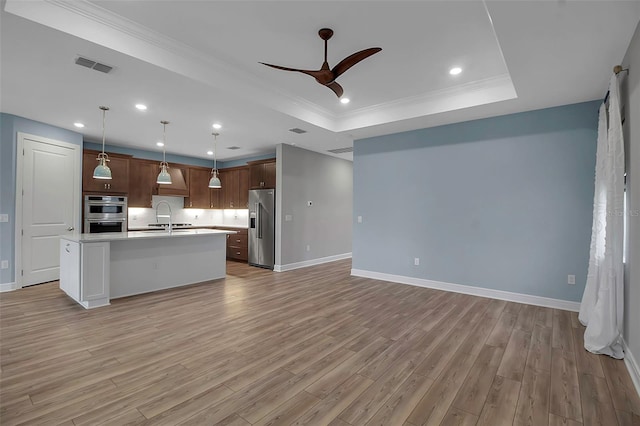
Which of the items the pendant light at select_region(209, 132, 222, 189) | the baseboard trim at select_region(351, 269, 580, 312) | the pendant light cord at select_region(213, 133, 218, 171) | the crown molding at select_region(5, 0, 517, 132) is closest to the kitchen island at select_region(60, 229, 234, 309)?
the pendant light at select_region(209, 132, 222, 189)

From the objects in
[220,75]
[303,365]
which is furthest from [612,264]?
[220,75]

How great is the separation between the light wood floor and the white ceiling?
285 cm

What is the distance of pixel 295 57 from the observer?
3471 millimetres

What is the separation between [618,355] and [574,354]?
34cm

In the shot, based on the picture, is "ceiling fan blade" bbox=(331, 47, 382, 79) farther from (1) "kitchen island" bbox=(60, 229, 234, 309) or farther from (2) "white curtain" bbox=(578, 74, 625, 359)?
(1) "kitchen island" bbox=(60, 229, 234, 309)

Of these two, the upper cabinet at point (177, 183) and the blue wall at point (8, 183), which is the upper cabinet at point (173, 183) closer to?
the upper cabinet at point (177, 183)

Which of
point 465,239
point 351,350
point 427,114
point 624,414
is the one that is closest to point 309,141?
point 427,114

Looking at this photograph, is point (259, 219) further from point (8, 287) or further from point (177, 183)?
point (8, 287)

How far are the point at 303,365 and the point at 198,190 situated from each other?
277 inches

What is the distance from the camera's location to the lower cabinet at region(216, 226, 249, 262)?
25.2 feet

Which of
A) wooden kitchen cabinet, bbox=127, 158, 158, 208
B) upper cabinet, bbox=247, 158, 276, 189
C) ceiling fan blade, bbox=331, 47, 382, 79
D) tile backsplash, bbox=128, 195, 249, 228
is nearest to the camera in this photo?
ceiling fan blade, bbox=331, 47, 382, 79

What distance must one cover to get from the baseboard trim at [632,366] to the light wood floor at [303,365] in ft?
0.21

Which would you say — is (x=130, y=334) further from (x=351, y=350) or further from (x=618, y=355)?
(x=618, y=355)

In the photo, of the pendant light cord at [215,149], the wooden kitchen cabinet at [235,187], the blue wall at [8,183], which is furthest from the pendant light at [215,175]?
the blue wall at [8,183]
